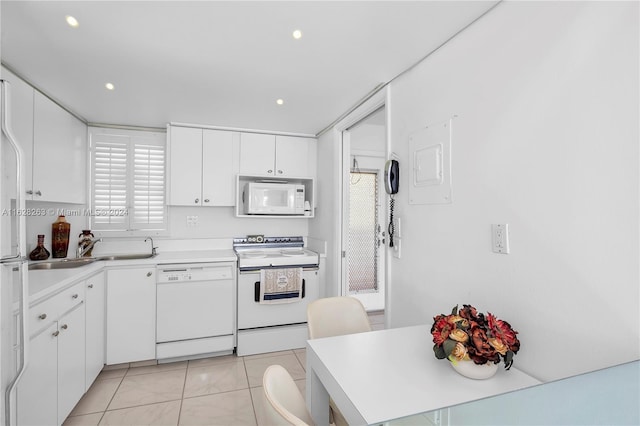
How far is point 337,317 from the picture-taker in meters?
1.78

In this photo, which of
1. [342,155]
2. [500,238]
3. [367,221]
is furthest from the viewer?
[367,221]

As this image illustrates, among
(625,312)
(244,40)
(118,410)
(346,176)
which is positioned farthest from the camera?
(346,176)

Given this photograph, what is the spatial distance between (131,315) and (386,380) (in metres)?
2.46

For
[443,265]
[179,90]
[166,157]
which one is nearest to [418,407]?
[443,265]

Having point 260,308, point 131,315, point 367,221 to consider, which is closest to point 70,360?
point 131,315

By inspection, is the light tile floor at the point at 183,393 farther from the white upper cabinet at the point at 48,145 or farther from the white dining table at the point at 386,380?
the white upper cabinet at the point at 48,145

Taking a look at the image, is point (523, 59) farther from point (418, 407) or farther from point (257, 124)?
point (257, 124)

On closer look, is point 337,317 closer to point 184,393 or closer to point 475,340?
point 475,340

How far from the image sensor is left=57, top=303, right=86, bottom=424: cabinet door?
1828 mm

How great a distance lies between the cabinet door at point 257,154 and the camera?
3305mm

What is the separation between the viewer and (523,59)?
123 cm

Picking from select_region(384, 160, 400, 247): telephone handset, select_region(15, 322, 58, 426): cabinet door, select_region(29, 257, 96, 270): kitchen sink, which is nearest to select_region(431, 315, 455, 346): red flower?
select_region(384, 160, 400, 247): telephone handset

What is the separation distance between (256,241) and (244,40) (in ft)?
7.51

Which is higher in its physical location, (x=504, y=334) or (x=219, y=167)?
(x=219, y=167)
